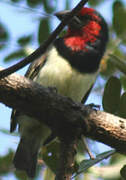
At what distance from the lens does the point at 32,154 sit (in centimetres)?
320

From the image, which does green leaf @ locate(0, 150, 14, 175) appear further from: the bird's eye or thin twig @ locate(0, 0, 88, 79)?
thin twig @ locate(0, 0, 88, 79)

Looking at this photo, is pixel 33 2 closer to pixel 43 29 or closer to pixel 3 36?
pixel 43 29

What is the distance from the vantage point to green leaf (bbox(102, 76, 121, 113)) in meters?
2.11

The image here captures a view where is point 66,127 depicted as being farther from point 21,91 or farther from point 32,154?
point 32,154

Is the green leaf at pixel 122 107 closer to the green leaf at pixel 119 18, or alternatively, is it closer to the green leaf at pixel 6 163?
the green leaf at pixel 119 18

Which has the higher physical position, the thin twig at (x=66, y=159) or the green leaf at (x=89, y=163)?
the green leaf at (x=89, y=163)

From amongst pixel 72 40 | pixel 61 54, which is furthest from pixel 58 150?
pixel 72 40

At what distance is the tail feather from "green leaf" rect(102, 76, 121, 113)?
1.08m

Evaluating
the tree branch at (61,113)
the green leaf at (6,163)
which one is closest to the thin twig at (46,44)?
the tree branch at (61,113)

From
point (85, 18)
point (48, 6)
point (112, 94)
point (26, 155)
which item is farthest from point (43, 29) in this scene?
point (26, 155)

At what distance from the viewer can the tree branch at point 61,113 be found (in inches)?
86.0

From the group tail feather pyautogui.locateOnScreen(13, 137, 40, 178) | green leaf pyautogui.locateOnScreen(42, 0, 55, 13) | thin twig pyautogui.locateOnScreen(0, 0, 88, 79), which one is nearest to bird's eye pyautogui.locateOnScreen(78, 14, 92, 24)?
green leaf pyautogui.locateOnScreen(42, 0, 55, 13)

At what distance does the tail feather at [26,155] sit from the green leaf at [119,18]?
1.19 meters

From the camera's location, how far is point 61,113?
7.44 feet
